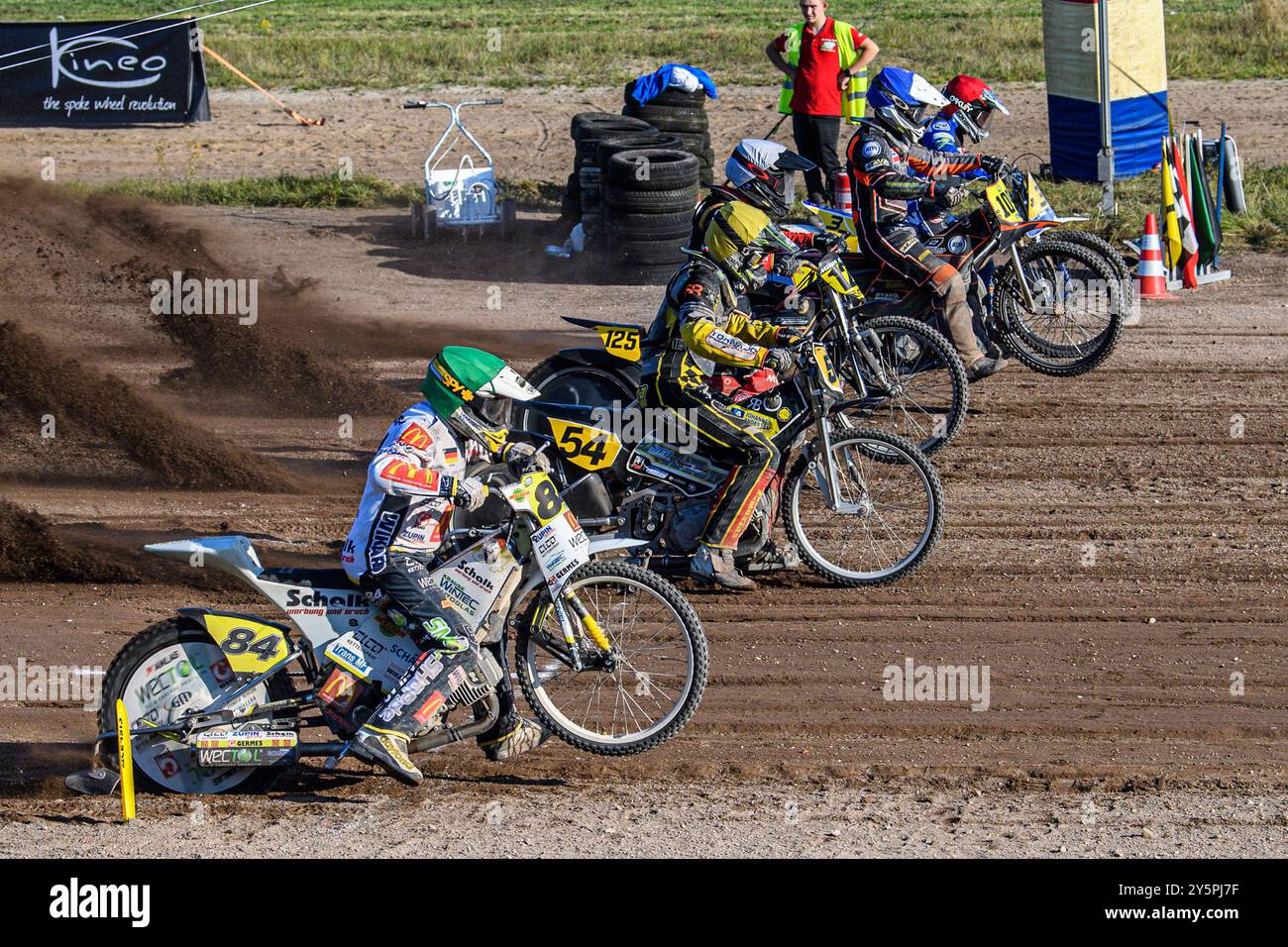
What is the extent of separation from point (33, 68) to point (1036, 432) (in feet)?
50.3

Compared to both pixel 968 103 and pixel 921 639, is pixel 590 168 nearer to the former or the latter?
pixel 968 103

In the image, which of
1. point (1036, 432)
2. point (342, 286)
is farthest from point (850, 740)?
point (342, 286)

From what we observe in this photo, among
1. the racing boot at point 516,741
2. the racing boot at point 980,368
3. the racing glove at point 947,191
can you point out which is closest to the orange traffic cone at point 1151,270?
the racing glove at point 947,191

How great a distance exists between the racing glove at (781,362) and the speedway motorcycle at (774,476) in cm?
4

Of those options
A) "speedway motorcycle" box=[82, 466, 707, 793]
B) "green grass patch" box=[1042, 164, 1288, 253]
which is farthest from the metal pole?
"speedway motorcycle" box=[82, 466, 707, 793]

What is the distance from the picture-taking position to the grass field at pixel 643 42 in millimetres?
25859

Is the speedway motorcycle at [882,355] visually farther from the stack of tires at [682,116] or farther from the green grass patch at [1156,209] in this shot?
the stack of tires at [682,116]

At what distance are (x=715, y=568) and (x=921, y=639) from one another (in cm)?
115

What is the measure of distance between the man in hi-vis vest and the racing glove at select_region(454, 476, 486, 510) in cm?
892

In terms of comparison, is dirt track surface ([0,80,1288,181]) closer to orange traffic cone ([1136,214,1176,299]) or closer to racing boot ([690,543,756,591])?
orange traffic cone ([1136,214,1176,299])

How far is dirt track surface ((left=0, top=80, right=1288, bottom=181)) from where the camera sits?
1953 cm

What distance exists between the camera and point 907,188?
34.3 feet

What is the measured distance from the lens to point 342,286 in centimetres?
1496

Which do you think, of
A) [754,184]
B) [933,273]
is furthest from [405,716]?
[933,273]
